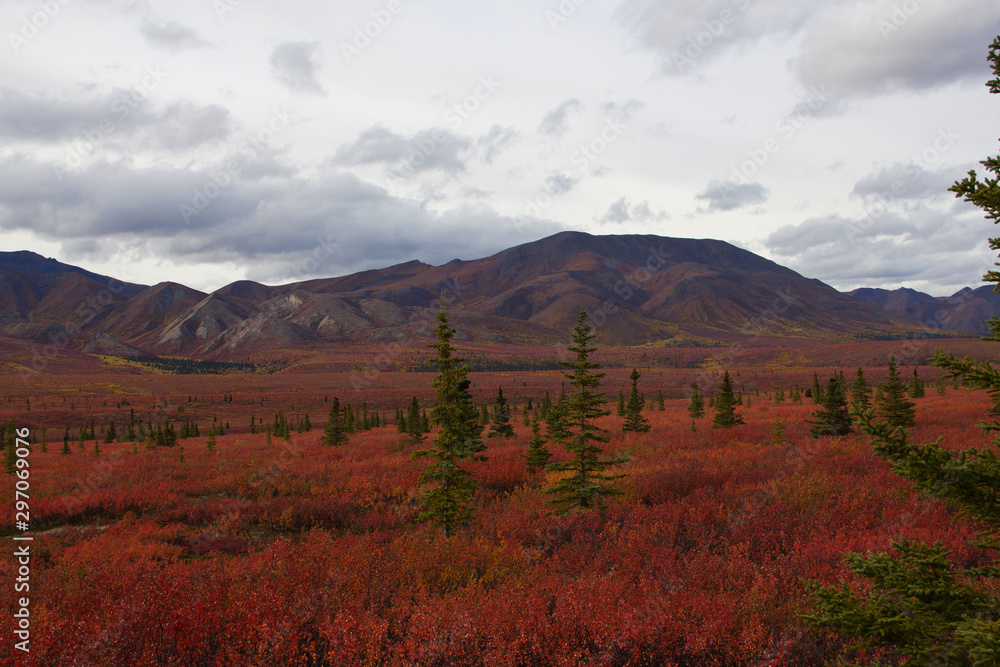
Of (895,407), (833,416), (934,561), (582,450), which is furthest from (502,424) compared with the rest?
(934,561)

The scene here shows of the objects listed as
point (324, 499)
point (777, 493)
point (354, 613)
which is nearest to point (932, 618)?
point (354, 613)

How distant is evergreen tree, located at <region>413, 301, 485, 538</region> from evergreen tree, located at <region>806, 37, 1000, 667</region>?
896cm

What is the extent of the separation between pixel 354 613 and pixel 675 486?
965 centimetres

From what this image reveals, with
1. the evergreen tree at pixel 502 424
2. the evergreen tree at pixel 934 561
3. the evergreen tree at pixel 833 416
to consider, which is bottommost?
the evergreen tree at pixel 502 424

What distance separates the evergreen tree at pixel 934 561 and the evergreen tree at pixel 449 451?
29.4ft

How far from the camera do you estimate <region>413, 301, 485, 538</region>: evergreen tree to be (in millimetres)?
11359

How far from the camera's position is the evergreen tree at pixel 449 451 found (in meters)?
11.4

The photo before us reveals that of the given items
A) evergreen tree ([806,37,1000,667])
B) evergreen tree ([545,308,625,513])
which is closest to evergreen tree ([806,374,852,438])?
evergreen tree ([545,308,625,513])

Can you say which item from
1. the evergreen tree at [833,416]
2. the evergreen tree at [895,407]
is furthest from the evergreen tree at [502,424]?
the evergreen tree at [895,407]

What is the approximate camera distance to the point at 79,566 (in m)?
7.90

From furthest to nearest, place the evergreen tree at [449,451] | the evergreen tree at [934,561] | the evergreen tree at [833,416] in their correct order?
the evergreen tree at [833,416]
the evergreen tree at [449,451]
the evergreen tree at [934,561]

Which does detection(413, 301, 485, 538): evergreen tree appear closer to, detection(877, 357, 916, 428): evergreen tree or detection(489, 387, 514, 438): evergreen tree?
detection(489, 387, 514, 438): evergreen tree

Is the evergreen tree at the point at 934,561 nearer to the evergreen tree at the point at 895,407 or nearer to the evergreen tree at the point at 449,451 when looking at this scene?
the evergreen tree at the point at 449,451

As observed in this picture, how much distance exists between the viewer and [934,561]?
3076mm
